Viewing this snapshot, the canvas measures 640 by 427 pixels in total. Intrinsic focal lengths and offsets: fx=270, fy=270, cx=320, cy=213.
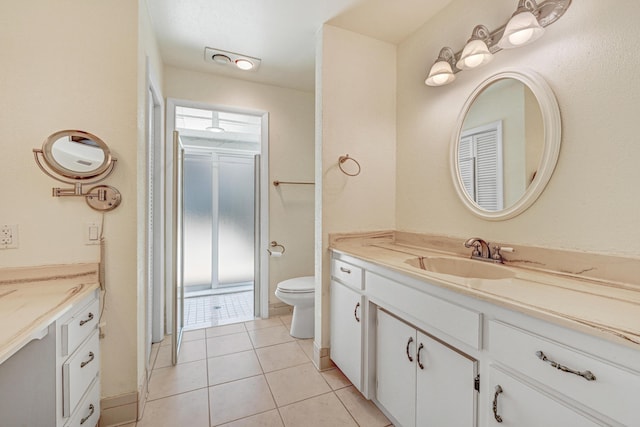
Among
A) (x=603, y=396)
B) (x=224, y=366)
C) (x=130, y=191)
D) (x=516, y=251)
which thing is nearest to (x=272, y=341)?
(x=224, y=366)

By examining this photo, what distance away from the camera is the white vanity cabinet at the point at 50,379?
98 centimetres

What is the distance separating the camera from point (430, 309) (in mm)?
1135

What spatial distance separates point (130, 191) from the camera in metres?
1.47

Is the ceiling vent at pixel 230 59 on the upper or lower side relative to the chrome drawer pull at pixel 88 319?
upper

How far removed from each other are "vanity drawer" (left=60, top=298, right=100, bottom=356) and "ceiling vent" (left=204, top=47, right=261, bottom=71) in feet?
6.73

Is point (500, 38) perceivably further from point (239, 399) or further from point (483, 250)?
point (239, 399)

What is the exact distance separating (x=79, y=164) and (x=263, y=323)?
2.02m

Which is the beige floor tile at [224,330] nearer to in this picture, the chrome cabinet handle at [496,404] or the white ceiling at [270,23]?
the chrome cabinet handle at [496,404]

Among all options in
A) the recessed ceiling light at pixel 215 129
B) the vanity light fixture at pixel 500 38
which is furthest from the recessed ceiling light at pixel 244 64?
the vanity light fixture at pixel 500 38

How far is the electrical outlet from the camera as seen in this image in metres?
1.29

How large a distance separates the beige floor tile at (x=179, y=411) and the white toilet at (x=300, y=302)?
35.1 inches

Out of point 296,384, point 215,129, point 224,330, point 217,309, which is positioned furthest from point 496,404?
point 215,129

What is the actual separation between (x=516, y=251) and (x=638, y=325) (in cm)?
76

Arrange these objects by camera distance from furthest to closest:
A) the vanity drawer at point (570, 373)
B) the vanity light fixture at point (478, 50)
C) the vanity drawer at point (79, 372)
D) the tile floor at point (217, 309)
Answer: the tile floor at point (217, 309), the vanity light fixture at point (478, 50), the vanity drawer at point (79, 372), the vanity drawer at point (570, 373)
